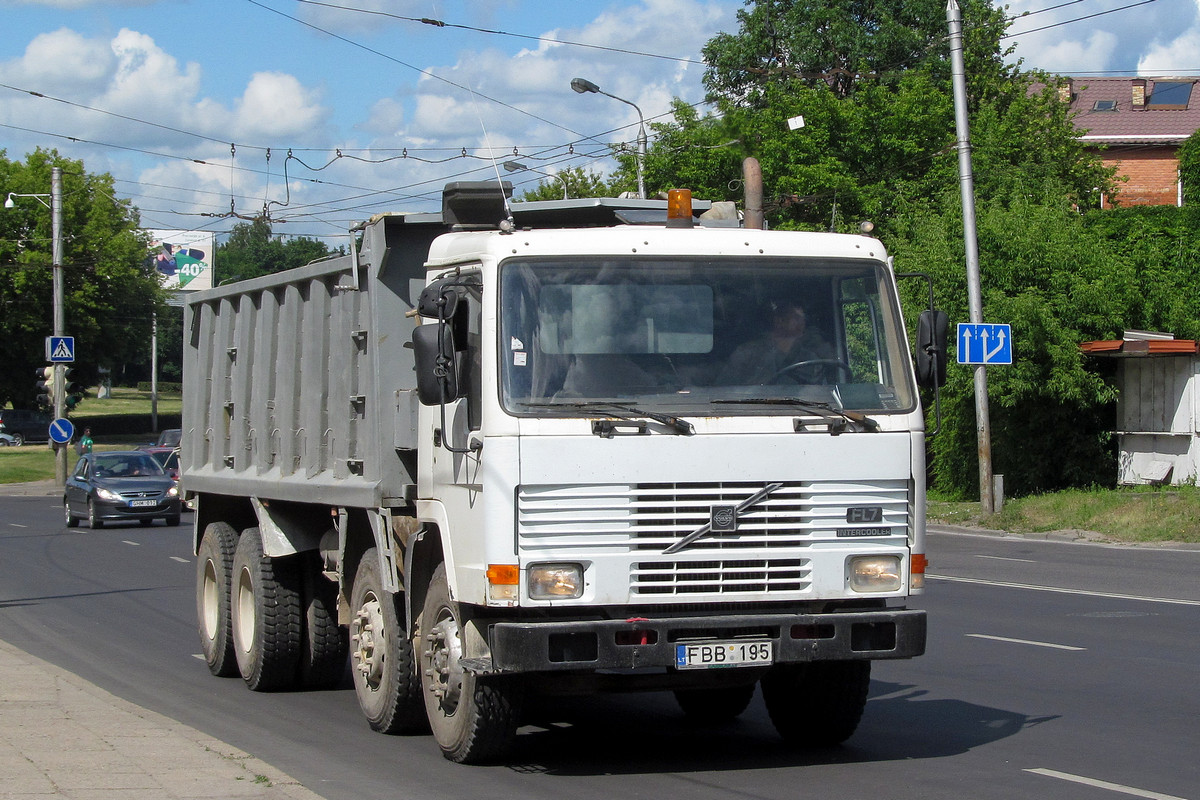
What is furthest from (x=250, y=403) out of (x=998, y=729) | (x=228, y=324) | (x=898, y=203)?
(x=898, y=203)

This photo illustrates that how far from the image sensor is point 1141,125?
69875mm

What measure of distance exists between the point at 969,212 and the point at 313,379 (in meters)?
18.5

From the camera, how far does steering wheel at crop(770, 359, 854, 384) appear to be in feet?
24.2

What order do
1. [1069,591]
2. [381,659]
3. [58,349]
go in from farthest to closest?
[58,349], [1069,591], [381,659]

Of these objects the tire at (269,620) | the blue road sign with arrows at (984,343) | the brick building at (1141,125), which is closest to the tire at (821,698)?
the tire at (269,620)

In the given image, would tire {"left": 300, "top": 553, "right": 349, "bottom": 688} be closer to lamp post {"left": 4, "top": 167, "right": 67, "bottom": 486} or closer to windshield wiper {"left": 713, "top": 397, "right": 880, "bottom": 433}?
windshield wiper {"left": 713, "top": 397, "right": 880, "bottom": 433}

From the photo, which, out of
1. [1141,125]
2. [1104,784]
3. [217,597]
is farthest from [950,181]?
[1104,784]

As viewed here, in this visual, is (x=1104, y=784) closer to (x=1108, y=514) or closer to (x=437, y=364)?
(x=437, y=364)

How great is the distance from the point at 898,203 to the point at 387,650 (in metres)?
32.4

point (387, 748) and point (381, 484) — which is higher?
point (381, 484)

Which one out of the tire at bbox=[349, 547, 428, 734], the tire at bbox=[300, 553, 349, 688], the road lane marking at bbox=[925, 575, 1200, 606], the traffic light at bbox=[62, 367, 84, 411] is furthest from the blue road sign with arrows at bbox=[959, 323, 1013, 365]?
the traffic light at bbox=[62, 367, 84, 411]

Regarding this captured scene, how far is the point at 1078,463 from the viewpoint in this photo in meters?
29.4

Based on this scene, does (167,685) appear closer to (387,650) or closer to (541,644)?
(387,650)

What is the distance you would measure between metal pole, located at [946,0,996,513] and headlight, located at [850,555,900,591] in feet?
63.1
